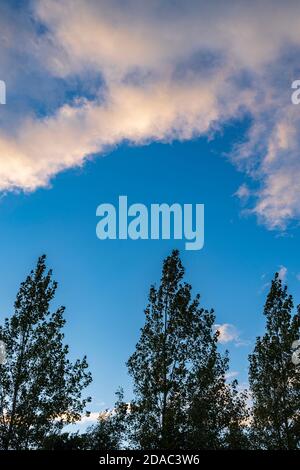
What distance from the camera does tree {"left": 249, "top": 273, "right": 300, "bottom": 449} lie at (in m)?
25.1

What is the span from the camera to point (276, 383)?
26.3 metres

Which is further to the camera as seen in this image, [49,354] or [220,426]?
[220,426]

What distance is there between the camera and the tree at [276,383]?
25125mm

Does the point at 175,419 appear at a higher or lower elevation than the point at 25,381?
lower

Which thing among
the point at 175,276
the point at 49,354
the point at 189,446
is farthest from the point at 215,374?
A: the point at 49,354

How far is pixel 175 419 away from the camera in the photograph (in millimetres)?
23641

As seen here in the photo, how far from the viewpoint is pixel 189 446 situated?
23719 millimetres

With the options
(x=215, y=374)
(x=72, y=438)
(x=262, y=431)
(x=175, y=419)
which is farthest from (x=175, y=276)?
(x=72, y=438)

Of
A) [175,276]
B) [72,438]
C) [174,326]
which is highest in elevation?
[175,276]

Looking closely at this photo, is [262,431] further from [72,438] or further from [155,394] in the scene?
[72,438]

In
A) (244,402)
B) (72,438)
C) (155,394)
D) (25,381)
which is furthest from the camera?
(72,438)
